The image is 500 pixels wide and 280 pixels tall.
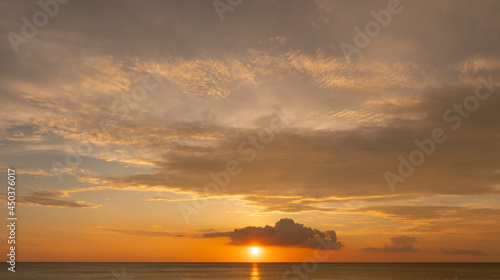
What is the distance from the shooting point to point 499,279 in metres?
139

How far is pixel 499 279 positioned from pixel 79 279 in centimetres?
15892

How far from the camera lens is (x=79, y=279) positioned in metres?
138

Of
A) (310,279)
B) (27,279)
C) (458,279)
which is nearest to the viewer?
(27,279)

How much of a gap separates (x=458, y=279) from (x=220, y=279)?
9456 centimetres

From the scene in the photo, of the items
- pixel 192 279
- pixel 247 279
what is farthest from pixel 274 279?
pixel 192 279

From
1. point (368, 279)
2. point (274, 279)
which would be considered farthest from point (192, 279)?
point (368, 279)

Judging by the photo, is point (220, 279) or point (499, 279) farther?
point (220, 279)

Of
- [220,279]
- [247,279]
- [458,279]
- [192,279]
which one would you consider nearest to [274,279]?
[247,279]

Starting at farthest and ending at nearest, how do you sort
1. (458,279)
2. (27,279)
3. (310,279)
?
1. (458,279)
2. (310,279)
3. (27,279)

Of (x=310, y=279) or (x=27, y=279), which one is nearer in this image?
(x=27, y=279)

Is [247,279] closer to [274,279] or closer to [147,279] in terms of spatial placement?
[274,279]

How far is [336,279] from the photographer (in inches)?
5354

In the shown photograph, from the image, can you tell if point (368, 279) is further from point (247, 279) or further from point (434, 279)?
point (247, 279)

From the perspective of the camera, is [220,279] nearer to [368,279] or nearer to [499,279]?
[368,279]
